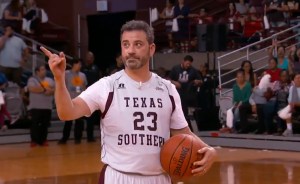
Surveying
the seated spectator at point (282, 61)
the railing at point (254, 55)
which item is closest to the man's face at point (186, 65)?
the seated spectator at point (282, 61)

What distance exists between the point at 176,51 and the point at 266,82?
7.07 m

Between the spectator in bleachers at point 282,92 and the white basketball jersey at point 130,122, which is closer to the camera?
the white basketball jersey at point 130,122

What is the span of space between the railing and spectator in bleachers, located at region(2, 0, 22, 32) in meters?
6.31

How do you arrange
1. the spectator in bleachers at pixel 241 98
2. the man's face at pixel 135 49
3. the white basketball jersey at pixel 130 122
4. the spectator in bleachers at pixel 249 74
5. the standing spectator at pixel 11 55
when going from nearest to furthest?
the man's face at pixel 135 49 → the white basketball jersey at pixel 130 122 → the spectator in bleachers at pixel 241 98 → the spectator in bleachers at pixel 249 74 → the standing spectator at pixel 11 55

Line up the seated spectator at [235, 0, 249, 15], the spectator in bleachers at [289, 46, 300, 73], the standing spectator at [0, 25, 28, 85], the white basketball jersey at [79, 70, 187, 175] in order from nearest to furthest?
the white basketball jersey at [79, 70, 187, 175] → the spectator in bleachers at [289, 46, 300, 73] → the standing spectator at [0, 25, 28, 85] → the seated spectator at [235, 0, 249, 15]

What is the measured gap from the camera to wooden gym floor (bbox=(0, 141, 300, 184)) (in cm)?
1249

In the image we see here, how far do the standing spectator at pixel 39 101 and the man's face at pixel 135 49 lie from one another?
13200mm

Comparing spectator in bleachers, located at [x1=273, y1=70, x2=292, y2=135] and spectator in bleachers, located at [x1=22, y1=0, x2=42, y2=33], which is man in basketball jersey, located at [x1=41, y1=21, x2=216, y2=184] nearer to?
spectator in bleachers, located at [x1=273, y1=70, x2=292, y2=135]

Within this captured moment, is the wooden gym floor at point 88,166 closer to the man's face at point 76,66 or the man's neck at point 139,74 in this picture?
the man's face at point 76,66

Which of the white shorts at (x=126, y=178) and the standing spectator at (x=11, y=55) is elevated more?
the standing spectator at (x=11, y=55)

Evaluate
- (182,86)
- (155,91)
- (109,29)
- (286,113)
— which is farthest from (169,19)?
(155,91)

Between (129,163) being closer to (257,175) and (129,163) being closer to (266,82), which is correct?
(257,175)

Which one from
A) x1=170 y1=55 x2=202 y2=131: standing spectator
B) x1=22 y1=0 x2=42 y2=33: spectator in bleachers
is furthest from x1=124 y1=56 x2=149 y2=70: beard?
x1=22 y1=0 x2=42 y2=33: spectator in bleachers

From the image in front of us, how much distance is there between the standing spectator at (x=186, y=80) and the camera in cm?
1912
